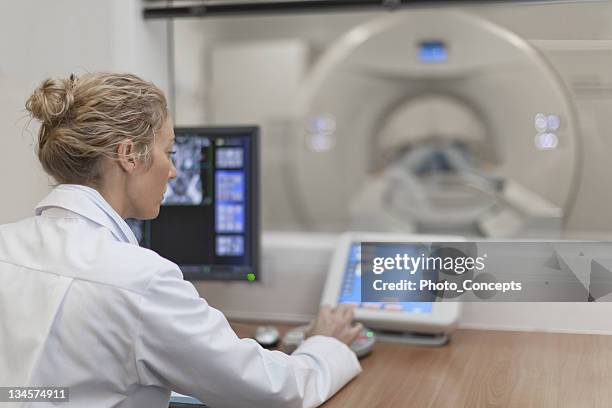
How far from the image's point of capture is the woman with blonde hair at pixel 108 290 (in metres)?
0.86

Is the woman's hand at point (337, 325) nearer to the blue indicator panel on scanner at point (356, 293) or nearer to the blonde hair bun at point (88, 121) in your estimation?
the blue indicator panel on scanner at point (356, 293)

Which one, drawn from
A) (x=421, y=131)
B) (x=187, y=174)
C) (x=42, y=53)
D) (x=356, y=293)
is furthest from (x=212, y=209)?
(x=421, y=131)

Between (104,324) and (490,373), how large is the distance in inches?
29.3

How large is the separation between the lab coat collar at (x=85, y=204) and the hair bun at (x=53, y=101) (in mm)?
100

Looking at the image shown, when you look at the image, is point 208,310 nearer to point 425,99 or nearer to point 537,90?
point 537,90

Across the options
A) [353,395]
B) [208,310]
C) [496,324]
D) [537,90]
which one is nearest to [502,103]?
[537,90]

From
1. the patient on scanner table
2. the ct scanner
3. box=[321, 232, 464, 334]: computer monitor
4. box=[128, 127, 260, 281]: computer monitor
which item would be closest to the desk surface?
box=[321, 232, 464, 334]: computer monitor

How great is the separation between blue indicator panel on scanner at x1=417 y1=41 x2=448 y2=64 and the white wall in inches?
89.3

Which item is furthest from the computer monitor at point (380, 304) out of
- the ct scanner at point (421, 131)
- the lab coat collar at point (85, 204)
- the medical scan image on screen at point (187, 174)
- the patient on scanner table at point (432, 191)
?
the patient on scanner table at point (432, 191)

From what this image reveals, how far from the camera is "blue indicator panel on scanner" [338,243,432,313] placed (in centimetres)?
142

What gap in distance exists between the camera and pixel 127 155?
98cm

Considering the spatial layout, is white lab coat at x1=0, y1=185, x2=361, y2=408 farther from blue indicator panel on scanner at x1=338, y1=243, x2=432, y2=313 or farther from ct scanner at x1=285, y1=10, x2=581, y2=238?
ct scanner at x1=285, y1=10, x2=581, y2=238

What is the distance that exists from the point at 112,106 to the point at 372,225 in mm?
2105

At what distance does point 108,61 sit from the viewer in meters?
1.53
